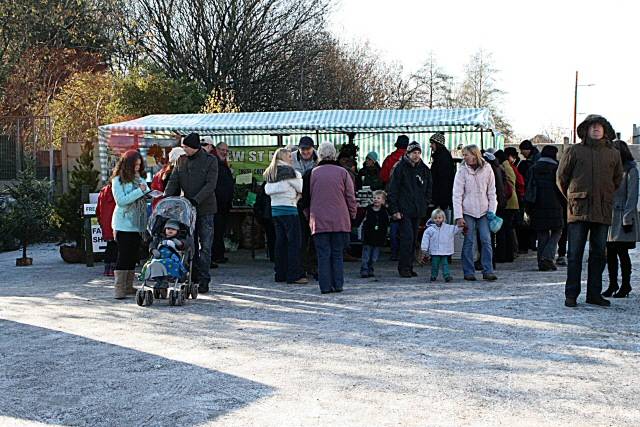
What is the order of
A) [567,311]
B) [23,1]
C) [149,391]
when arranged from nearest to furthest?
[149,391] → [567,311] → [23,1]

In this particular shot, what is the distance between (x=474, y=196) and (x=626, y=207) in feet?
7.63

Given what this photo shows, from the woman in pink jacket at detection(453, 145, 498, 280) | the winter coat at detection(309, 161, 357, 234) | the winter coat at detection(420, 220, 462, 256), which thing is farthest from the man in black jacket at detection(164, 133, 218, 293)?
the woman in pink jacket at detection(453, 145, 498, 280)

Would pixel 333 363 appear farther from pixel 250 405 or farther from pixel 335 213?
pixel 335 213

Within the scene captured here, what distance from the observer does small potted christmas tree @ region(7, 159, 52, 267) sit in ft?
50.4

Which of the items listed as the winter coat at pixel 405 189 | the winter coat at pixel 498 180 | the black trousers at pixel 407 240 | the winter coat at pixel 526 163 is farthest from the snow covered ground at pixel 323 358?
the winter coat at pixel 526 163

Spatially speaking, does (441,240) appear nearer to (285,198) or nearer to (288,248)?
(288,248)

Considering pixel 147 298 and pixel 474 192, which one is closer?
pixel 147 298

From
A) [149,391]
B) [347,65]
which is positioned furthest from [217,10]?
[149,391]

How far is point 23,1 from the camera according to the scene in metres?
26.3

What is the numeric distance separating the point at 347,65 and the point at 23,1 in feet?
64.8

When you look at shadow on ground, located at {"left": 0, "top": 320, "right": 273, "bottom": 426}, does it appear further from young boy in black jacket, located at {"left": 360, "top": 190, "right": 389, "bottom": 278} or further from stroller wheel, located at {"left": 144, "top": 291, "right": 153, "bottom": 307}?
young boy in black jacket, located at {"left": 360, "top": 190, "right": 389, "bottom": 278}

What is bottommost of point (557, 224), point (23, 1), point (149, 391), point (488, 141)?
point (149, 391)

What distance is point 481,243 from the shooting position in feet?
40.5

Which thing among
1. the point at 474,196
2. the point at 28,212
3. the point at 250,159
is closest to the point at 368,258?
the point at 474,196
